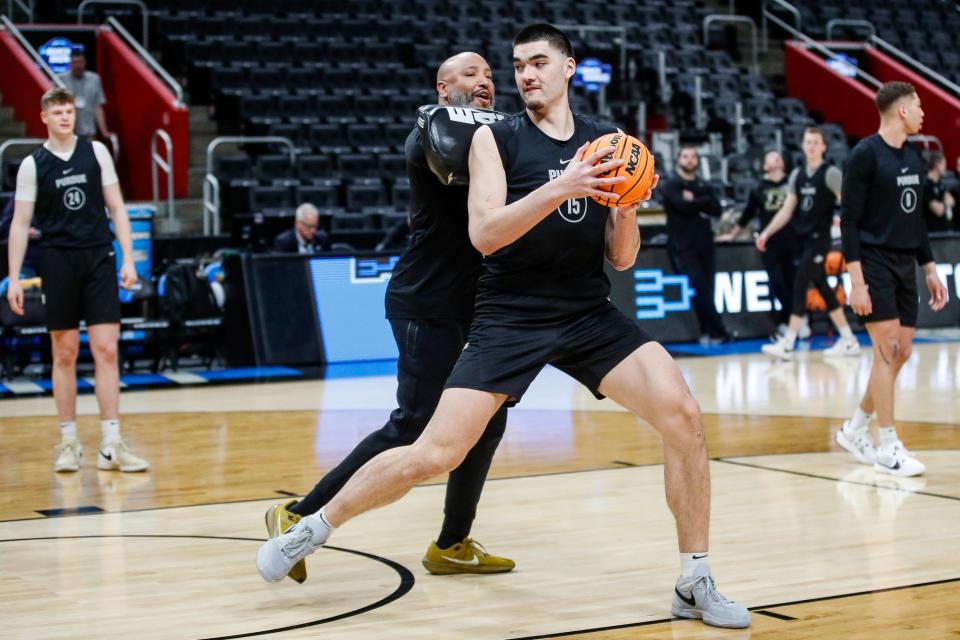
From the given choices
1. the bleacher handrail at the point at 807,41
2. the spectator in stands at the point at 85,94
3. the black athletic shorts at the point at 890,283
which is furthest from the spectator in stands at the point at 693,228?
the bleacher handrail at the point at 807,41

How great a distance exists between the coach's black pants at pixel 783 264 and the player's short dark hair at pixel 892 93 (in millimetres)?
6928

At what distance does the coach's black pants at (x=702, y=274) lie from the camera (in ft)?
46.2

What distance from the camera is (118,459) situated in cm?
766

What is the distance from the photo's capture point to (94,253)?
7594 mm

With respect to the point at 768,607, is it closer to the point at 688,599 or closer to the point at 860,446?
the point at 688,599

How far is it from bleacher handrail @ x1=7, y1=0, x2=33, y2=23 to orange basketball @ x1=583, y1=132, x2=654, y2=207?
16.9 meters

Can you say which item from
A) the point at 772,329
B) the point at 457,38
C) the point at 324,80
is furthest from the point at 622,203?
the point at 457,38

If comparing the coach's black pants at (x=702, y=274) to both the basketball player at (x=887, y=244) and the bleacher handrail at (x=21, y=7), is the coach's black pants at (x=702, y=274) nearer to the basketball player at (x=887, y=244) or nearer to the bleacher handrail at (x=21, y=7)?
the basketball player at (x=887, y=244)

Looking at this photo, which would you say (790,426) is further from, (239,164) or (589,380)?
(239,164)

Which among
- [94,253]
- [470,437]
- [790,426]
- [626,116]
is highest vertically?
[626,116]

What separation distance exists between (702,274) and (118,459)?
25.3 ft

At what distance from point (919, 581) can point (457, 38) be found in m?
17.2

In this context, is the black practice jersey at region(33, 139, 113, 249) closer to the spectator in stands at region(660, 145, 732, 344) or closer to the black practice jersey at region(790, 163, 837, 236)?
the black practice jersey at region(790, 163, 837, 236)

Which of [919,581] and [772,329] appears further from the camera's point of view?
[772,329]
